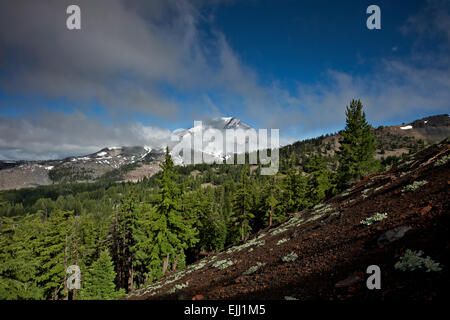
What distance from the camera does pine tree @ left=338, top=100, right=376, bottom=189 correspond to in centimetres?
3092

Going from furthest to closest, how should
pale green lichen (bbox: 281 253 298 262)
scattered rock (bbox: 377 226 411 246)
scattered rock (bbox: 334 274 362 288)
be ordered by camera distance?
pale green lichen (bbox: 281 253 298 262) < scattered rock (bbox: 377 226 411 246) < scattered rock (bbox: 334 274 362 288)

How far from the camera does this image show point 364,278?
5789 millimetres

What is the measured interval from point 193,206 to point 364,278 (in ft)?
110

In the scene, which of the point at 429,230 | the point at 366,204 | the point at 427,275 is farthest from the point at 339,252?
the point at 366,204

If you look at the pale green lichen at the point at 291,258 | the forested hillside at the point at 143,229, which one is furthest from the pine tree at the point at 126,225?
the pale green lichen at the point at 291,258

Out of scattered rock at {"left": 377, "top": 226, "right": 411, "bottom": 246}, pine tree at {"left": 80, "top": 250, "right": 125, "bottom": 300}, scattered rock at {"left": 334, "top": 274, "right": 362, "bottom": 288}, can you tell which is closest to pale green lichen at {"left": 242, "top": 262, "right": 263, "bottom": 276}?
scattered rock at {"left": 334, "top": 274, "right": 362, "bottom": 288}

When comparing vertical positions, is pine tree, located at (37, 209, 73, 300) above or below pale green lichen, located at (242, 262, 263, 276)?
below

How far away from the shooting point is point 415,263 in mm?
5121

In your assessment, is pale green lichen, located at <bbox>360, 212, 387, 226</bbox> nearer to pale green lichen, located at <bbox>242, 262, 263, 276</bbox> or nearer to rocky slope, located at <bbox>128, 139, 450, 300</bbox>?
rocky slope, located at <bbox>128, 139, 450, 300</bbox>

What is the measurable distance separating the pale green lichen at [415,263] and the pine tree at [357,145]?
29134 mm

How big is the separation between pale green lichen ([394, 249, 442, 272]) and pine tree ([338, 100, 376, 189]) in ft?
95.6

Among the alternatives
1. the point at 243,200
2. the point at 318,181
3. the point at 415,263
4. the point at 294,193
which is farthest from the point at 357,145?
the point at 415,263

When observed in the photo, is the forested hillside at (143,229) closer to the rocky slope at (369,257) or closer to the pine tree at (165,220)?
the pine tree at (165,220)

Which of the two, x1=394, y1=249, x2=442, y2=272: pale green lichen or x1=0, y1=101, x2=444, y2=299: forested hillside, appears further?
x1=0, y1=101, x2=444, y2=299: forested hillside
